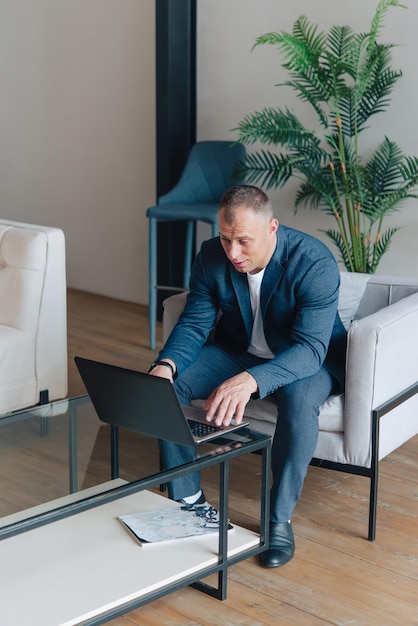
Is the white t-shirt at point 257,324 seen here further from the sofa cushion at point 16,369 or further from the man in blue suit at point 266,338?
the sofa cushion at point 16,369

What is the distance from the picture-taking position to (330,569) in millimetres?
2525

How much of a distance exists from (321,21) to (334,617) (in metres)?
3.07

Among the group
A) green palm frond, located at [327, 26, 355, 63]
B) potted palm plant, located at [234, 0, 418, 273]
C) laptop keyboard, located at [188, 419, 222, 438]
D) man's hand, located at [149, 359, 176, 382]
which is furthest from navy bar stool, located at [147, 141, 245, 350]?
laptop keyboard, located at [188, 419, 222, 438]

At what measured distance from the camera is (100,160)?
5.70m

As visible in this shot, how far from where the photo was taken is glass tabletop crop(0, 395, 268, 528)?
2150 millimetres

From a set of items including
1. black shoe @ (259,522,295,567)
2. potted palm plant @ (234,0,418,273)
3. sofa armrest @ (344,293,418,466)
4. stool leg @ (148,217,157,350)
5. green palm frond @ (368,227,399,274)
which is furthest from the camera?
stool leg @ (148,217,157,350)

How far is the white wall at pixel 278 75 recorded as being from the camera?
4234 mm

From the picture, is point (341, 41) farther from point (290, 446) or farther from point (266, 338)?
point (290, 446)

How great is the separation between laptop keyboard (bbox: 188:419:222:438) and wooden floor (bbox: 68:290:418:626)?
0.42 meters

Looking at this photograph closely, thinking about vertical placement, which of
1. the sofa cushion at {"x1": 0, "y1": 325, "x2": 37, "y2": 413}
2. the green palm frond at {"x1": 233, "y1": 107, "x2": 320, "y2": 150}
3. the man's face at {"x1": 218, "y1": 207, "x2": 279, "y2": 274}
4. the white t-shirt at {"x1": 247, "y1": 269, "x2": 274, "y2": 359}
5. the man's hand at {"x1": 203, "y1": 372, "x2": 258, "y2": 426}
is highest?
the green palm frond at {"x1": 233, "y1": 107, "x2": 320, "y2": 150}

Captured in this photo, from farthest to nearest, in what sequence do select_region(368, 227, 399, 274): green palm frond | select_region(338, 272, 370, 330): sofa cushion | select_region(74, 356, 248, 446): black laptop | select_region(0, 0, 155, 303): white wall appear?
select_region(0, 0, 155, 303): white wall, select_region(368, 227, 399, 274): green palm frond, select_region(338, 272, 370, 330): sofa cushion, select_region(74, 356, 248, 446): black laptop

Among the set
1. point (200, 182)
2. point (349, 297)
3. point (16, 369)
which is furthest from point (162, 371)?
point (200, 182)

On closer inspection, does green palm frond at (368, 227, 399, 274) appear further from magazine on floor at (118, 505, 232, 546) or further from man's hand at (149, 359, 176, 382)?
magazine on floor at (118, 505, 232, 546)

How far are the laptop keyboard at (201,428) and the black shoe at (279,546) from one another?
1.32 ft
